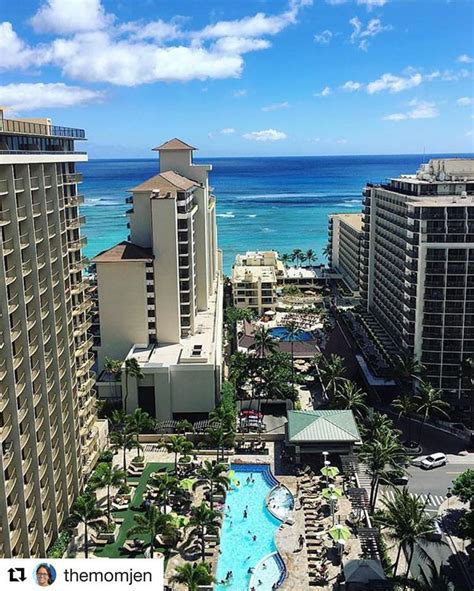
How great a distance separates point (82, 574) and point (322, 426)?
34499 mm

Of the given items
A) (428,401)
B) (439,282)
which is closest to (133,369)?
(428,401)

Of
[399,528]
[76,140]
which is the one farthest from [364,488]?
[76,140]

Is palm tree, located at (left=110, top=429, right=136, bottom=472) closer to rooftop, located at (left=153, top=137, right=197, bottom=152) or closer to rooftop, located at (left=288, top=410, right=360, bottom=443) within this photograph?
rooftop, located at (left=288, top=410, right=360, bottom=443)

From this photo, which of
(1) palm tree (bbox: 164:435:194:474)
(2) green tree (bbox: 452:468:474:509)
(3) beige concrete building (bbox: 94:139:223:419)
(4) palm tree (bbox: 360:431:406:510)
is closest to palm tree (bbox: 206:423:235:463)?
(1) palm tree (bbox: 164:435:194:474)

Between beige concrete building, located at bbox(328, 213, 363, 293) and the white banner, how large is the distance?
285 feet

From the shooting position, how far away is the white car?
50844mm

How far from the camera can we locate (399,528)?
3516 centimetres

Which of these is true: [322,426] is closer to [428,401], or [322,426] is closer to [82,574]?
[428,401]

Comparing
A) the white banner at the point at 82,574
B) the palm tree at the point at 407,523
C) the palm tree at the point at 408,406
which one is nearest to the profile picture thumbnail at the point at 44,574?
the white banner at the point at 82,574

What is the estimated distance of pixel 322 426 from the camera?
2041 inches

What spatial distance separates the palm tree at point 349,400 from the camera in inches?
2217

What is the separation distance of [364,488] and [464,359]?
2014cm

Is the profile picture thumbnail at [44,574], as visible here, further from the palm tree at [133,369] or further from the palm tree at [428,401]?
the palm tree at [428,401]

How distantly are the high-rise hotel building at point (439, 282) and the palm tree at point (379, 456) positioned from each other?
15.8m
